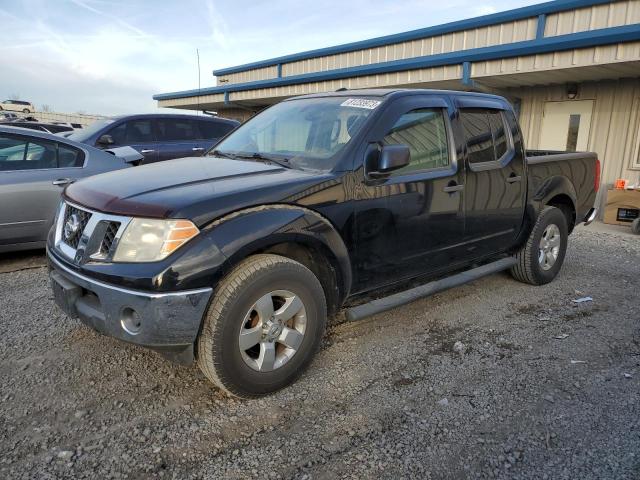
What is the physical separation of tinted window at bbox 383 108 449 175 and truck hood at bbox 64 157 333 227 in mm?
765

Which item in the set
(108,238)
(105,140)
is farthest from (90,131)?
(108,238)

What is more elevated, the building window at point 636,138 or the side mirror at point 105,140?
the building window at point 636,138

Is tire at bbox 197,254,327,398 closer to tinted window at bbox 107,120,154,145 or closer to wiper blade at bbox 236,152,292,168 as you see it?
wiper blade at bbox 236,152,292,168

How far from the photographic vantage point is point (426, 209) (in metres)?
3.60

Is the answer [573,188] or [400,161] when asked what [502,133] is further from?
[400,161]

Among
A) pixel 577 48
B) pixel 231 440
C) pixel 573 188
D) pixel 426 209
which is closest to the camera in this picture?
pixel 231 440

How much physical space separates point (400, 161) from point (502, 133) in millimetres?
1800

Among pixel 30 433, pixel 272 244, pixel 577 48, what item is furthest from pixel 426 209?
pixel 577 48

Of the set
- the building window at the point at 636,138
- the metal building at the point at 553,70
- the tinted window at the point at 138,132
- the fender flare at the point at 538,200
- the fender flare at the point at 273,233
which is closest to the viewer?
the fender flare at the point at 273,233

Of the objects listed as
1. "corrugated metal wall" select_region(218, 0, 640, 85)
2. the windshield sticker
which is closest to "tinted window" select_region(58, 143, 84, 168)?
the windshield sticker

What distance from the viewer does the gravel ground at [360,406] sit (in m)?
2.35

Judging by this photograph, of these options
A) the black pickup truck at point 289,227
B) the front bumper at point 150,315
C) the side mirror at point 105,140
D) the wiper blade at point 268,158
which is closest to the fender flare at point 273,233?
the black pickup truck at point 289,227

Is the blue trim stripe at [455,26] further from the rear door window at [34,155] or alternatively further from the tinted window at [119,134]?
the rear door window at [34,155]

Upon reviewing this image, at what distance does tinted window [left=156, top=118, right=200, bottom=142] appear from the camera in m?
8.96
